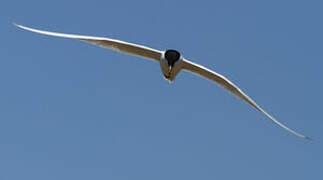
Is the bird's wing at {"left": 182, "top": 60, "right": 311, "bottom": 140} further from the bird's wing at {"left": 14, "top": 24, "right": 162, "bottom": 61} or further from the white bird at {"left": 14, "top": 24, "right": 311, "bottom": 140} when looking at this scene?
the bird's wing at {"left": 14, "top": 24, "right": 162, "bottom": 61}

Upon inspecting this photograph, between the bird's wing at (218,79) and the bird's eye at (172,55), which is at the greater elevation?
the bird's wing at (218,79)


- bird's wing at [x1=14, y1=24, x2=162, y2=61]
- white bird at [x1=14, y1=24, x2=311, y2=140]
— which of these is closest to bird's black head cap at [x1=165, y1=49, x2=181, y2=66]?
white bird at [x1=14, y1=24, x2=311, y2=140]

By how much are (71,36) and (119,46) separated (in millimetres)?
5377

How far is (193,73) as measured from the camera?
154 ft

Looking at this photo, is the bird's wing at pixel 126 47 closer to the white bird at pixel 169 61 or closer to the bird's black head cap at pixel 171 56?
the white bird at pixel 169 61

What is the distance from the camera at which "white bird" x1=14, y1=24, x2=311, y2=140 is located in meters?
42.4

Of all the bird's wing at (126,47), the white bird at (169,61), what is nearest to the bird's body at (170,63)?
the white bird at (169,61)

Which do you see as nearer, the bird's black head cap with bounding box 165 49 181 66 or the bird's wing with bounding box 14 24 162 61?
the bird's black head cap with bounding box 165 49 181 66

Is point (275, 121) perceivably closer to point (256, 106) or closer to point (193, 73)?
point (256, 106)

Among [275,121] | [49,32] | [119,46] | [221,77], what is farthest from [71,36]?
[275,121]

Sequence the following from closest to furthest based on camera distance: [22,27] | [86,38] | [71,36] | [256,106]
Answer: [22,27] < [71,36] < [86,38] < [256,106]

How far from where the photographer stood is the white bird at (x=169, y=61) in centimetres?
4238

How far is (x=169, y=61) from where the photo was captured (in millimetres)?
42438

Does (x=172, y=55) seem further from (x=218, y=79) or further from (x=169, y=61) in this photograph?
(x=218, y=79)
